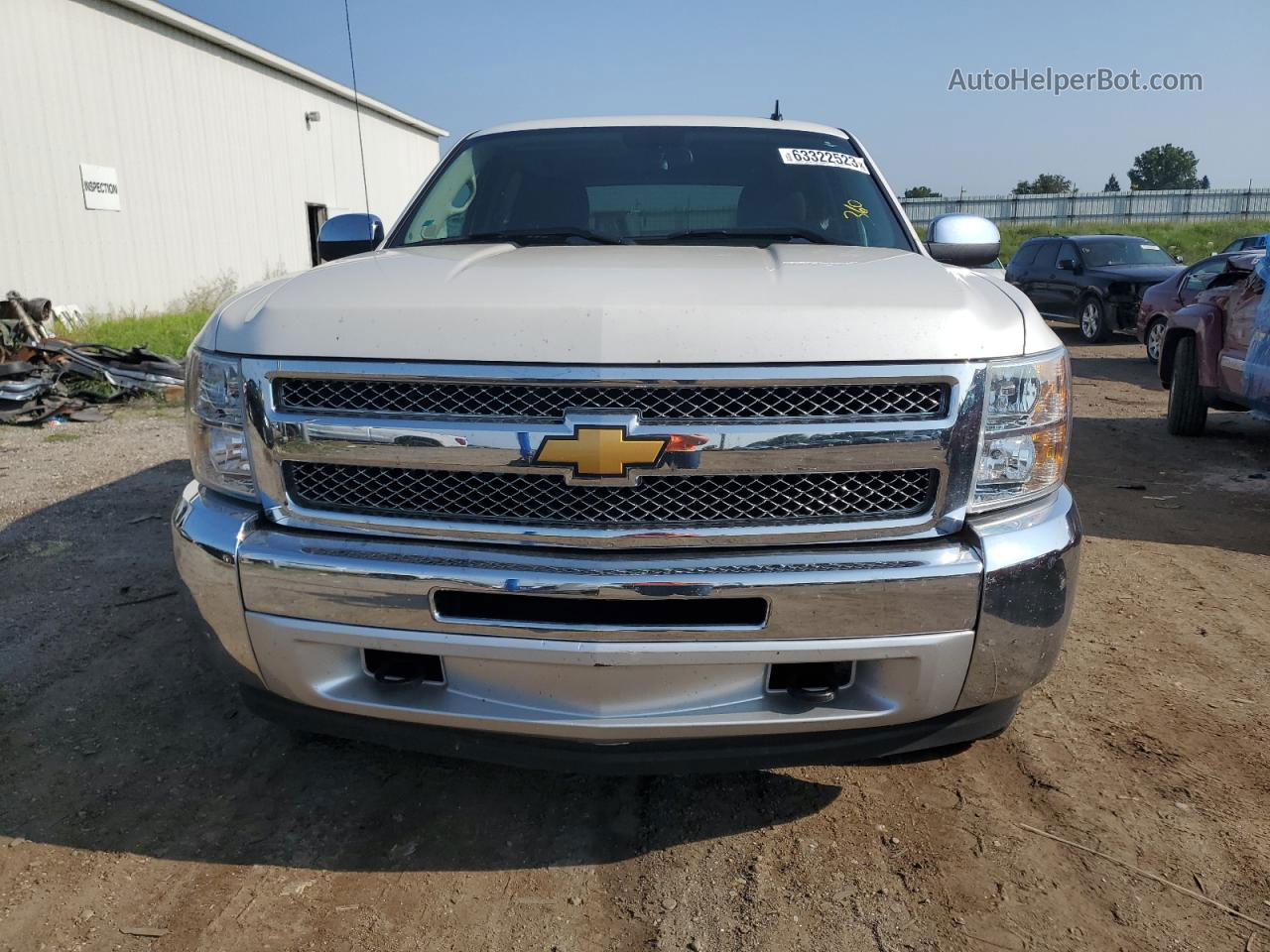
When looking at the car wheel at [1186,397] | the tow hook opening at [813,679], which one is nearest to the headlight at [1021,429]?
the tow hook opening at [813,679]

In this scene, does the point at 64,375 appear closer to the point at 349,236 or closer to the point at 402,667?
the point at 349,236

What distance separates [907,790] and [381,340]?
72.3 inches

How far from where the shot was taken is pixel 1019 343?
81.0 inches

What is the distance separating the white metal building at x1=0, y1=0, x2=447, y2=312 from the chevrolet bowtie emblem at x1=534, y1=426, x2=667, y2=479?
12365mm

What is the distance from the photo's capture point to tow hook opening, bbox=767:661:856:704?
2.03 m

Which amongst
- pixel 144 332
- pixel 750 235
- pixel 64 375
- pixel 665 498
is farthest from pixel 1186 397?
pixel 144 332

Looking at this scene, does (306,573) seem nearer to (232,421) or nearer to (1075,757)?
(232,421)

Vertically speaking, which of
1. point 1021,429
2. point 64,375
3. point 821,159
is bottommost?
point 64,375

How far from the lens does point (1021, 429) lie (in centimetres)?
206

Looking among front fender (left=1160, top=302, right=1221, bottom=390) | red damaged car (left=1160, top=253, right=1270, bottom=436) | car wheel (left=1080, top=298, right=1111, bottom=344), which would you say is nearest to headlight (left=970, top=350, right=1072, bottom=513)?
red damaged car (left=1160, top=253, right=1270, bottom=436)

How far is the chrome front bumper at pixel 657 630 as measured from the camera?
1949mm

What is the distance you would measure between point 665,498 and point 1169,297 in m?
11.1

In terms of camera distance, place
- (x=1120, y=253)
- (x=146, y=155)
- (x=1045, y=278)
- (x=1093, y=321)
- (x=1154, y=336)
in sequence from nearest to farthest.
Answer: (x=1154, y=336) → (x=1093, y=321) → (x=146, y=155) → (x=1120, y=253) → (x=1045, y=278)

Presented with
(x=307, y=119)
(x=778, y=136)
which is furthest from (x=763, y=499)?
(x=307, y=119)
